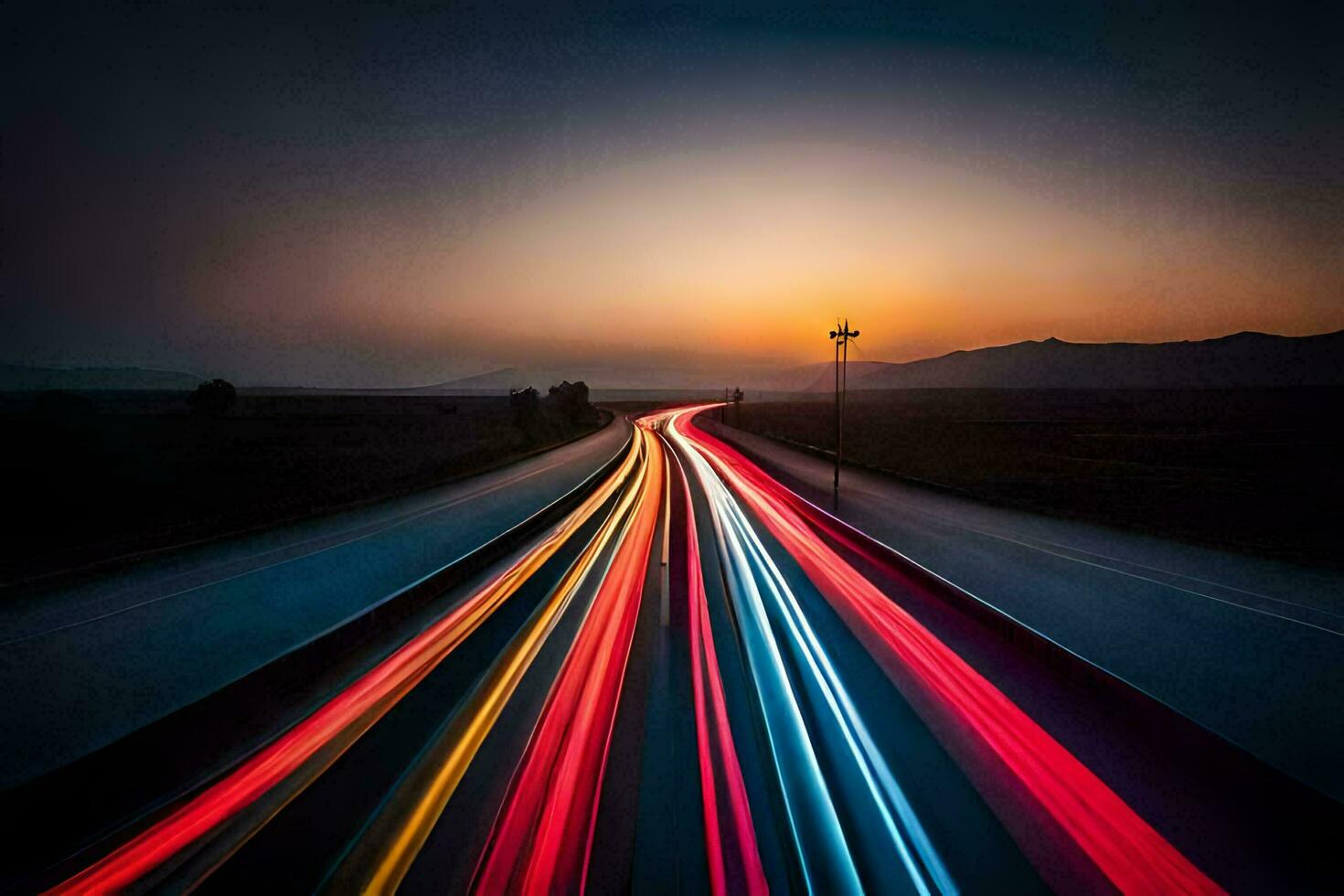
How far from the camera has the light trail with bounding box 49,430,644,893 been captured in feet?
16.3

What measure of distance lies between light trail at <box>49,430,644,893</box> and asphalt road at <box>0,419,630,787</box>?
1.90 meters

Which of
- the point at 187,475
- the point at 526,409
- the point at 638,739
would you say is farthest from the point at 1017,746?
the point at 526,409

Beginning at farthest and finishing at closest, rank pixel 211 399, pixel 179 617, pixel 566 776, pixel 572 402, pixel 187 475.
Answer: pixel 211 399
pixel 572 402
pixel 187 475
pixel 179 617
pixel 566 776

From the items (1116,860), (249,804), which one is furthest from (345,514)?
(1116,860)

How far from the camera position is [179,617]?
11.4 meters

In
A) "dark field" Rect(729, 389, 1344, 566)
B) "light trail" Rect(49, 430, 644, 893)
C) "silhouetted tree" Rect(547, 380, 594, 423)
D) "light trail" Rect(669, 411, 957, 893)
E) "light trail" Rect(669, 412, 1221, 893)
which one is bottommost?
"dark field" Rect(729, 389, 1344, 566)

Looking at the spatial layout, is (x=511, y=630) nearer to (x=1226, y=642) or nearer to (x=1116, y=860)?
(x=1116, y=860)

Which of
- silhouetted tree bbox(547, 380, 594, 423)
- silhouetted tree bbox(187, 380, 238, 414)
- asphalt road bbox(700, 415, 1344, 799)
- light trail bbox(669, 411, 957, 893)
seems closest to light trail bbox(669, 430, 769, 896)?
light trail bbox(669, 411, 957, 893)

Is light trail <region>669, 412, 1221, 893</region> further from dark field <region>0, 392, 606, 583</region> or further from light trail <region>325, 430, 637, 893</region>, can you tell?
dark field <region>0, 392, 606, 583</region>

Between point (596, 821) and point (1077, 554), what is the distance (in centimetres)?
1492

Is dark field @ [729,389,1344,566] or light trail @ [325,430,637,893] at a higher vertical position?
light trail @ [325,430,637,893]

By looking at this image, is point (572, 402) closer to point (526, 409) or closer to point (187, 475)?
point (526, 409)

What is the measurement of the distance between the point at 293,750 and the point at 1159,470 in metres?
38.5

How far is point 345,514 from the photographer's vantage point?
71.8 ft
